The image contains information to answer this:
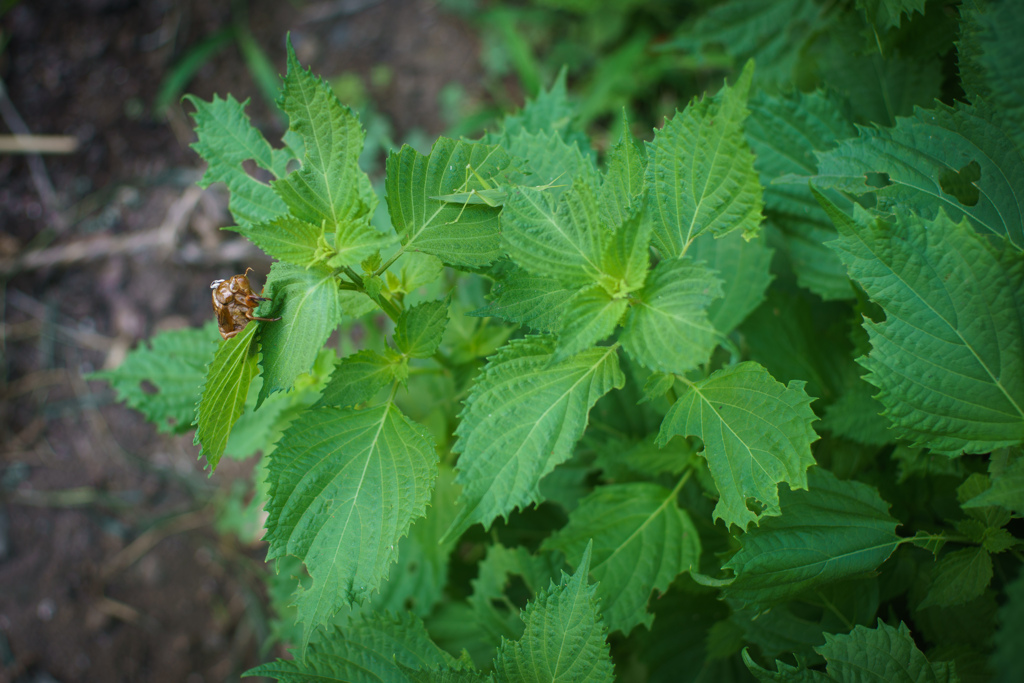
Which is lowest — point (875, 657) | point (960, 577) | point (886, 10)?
point (875, 657)

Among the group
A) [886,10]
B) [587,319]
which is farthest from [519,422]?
[886,10]

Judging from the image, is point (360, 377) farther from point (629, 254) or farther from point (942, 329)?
point (942, 329)

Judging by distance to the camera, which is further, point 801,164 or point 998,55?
point 801,164

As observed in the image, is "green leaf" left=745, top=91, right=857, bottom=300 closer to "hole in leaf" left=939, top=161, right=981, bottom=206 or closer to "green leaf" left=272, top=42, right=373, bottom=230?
"hole in leaf" left=939, top=161, right=981, bottom=206

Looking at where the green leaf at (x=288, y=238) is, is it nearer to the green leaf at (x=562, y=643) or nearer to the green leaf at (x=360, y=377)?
the green leaf at (x=360, y=377)

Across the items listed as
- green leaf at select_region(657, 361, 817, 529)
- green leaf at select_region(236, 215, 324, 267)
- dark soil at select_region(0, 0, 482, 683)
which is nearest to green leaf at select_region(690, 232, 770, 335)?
green leaf at select_region(657, 361, 817, 529)

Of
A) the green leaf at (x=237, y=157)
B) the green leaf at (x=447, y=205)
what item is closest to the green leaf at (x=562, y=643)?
the green leaf at (x=447, y=205)

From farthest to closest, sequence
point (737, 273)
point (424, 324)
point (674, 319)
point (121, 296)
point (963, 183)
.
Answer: point (121, 296), point (737, 273), point (963, 183), point (424, 324), point (674, 319)
